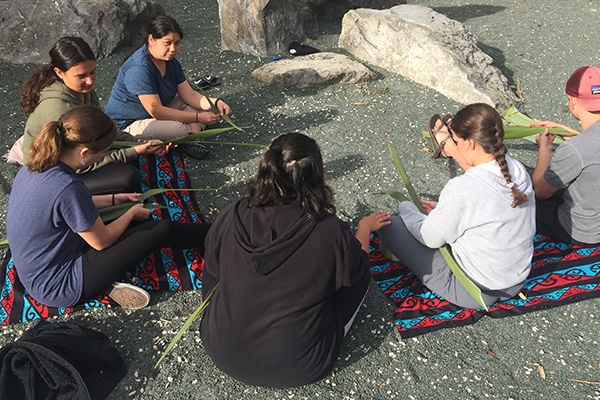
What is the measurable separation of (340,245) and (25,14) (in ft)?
20.0

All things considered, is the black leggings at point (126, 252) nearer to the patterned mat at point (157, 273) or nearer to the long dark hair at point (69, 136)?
the patterned mat at point (157, 273)

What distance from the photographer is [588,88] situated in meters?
3.38

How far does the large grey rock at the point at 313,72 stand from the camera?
18.8 feet

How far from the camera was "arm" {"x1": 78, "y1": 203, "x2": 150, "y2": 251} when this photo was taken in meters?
2.88

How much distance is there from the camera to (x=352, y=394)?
2834mm

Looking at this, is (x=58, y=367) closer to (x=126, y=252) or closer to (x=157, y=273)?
(x=126, y=252)

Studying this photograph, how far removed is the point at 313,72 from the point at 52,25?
11.5ft

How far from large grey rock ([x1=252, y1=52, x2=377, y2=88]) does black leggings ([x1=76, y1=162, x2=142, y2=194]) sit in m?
2.40

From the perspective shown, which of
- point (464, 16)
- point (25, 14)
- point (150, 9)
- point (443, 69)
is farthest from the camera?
point (464, 16)

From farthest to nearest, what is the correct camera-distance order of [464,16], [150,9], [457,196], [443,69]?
1. [464,16]
2. [150,9]
3. [443,69]
4. [457,196]

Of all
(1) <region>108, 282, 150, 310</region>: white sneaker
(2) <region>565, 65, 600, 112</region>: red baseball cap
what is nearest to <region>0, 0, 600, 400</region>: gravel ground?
(1) <region>108, 282, 150, 310</region>: white sneaker

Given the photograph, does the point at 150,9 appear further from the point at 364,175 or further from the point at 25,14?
the point at 364,175

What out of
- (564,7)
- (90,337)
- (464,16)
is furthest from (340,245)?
(564,7)

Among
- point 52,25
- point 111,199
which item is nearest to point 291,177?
point 111,199
